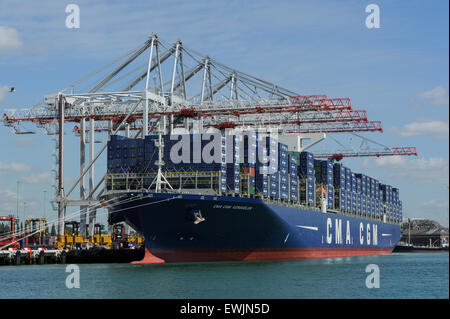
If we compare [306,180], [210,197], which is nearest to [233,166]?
[210,197]

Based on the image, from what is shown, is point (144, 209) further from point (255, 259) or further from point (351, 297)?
point (351, 297)

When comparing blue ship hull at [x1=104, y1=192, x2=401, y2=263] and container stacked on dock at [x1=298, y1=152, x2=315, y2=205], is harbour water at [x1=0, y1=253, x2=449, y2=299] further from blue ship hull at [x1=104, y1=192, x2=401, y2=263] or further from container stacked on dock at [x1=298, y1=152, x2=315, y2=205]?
container stacked on dock at [x1=298, y1=152, x2=315, y2=205]

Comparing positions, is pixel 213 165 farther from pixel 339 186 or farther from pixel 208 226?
pixel 339 186

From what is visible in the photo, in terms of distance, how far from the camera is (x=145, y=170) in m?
54.6

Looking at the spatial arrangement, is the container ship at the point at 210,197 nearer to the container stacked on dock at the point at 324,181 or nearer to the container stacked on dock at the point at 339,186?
the container stacked on dock at the point at 324,181

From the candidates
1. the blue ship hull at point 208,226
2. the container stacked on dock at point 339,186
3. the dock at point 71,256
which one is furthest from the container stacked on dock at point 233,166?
the container stacked on dock at point 339,186

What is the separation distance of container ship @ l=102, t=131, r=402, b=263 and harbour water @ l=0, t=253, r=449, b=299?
228 cm

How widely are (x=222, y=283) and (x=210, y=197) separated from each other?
13.4 m

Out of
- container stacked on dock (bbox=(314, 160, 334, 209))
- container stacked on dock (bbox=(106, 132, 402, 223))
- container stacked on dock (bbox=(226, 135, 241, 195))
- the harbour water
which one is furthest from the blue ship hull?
container stacked on dock (bbox=(314, 160, 334, 209))

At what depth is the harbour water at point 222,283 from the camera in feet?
114

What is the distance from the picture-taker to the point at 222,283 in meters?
38.0

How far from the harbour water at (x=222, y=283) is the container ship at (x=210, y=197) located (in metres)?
2.28

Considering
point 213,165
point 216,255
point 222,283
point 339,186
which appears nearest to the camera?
point 222,283
